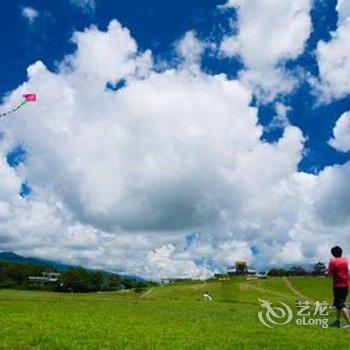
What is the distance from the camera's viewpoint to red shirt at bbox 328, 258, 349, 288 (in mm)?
25375

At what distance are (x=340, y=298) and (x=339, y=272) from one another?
42.5 inches

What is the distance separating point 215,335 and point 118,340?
413 centimetres

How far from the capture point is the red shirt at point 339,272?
999 inches

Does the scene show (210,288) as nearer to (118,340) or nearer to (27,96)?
(27,96)

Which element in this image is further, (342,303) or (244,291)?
(244,291)

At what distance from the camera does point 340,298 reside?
25.0 m

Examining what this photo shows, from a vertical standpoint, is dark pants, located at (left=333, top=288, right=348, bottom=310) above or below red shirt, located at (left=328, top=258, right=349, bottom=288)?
below

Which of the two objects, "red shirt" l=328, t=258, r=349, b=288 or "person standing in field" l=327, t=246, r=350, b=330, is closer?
"person standing in field" l=327, t=246, r=350, b=330

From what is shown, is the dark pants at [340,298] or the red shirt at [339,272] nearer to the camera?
the dark pants at [340,298]

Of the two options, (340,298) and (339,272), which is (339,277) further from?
(340,298)

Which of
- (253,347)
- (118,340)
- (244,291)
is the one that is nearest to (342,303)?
(253,347)

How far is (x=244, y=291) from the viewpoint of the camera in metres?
180

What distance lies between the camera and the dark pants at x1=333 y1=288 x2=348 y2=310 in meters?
24.8

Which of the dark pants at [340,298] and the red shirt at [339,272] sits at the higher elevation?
the red shirt at [339,272]
